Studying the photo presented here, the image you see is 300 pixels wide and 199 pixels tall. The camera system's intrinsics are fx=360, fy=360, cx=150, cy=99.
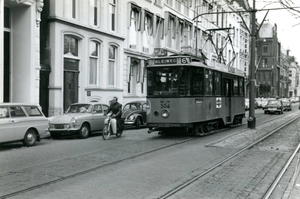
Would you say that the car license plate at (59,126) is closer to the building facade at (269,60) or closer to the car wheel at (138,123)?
the car wheel at (138,123)

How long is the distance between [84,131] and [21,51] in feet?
22.8

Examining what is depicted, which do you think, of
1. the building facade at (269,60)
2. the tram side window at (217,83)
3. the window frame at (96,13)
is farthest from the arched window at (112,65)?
the building facade at (269,60)

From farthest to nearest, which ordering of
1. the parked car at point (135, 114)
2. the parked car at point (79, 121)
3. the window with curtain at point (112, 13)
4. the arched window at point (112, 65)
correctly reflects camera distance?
the arched window at point (112, 65) → the window with curtain at point (112, 13) → the parked car at point (135, 114) → the parked car at point (79, 121)

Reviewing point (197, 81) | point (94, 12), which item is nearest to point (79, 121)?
point (197, 81)

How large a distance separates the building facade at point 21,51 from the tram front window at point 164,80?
7.54m

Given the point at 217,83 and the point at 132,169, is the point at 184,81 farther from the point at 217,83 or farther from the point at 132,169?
the point at 132,169

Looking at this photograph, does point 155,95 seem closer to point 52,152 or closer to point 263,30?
point 52,152

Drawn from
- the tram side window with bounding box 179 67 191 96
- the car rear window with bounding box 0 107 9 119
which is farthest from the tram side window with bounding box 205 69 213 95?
the car rear window with bounding box 0 107 9 119

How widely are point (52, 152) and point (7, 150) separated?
1.81 m

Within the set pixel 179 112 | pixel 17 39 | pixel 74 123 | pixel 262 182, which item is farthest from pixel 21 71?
pixel 262 182

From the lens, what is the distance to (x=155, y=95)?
14922mm

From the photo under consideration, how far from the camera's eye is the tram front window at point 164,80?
47.9ft

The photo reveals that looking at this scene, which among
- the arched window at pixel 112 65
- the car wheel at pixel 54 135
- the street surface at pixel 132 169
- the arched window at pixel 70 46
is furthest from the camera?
the arched window at pixel 112 65

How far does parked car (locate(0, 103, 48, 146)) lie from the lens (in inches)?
471
